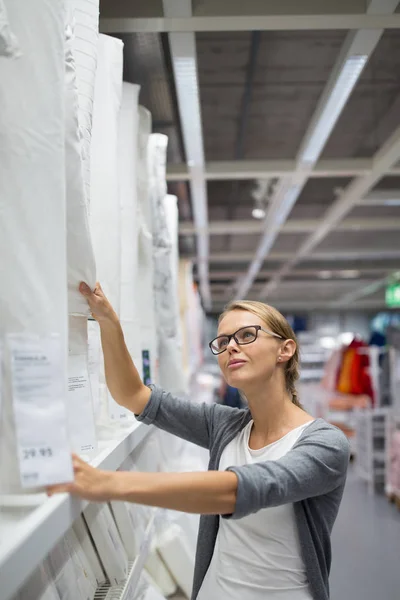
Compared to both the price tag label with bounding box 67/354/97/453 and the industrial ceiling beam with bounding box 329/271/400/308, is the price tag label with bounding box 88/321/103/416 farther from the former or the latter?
the industrial ceiling beam with bounding box 329/271/400/308

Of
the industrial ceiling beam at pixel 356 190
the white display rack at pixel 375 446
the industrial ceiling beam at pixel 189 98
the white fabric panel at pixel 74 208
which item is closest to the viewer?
the white fabric panel at pixel 74 208

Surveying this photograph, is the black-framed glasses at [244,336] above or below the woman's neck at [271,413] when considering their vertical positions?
above

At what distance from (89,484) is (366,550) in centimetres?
487

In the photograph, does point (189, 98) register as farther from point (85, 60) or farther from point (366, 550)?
point (366, 550)

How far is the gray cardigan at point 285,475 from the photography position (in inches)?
45.1

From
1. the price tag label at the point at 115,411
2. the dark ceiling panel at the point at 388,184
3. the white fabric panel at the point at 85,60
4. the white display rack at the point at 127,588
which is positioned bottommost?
the white display rack at the point at 127,588

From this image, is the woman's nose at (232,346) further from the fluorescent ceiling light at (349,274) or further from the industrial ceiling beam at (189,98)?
the fluorescent ceiling light at (349,274)

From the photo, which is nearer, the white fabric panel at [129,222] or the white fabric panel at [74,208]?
the white fabric panel at [74,208]

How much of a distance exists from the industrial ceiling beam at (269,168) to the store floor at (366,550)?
295 centimetres

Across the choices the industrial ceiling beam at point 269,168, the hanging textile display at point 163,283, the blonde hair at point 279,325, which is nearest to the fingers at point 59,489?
the blonde hair at point 279,325

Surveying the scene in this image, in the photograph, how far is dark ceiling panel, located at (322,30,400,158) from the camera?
10.7 ft

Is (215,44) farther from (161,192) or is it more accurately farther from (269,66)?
(161,192)

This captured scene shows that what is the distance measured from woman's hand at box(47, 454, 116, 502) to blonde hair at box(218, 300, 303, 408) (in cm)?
78

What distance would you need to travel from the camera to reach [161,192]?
2.61m
